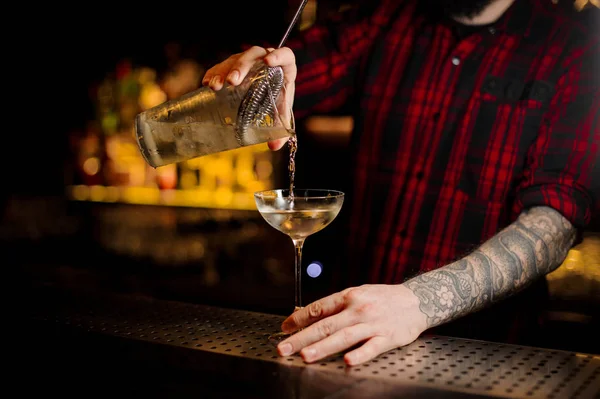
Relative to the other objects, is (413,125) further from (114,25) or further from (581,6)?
(114,25)

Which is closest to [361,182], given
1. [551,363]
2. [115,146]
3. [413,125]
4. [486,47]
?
[413,125]

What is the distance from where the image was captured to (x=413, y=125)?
7.48 ft

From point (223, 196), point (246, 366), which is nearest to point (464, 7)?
point (246, 366)

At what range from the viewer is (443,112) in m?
2.24

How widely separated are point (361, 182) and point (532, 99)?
0.61m

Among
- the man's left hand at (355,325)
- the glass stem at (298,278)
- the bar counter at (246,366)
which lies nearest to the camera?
the bar counter at (246,366)

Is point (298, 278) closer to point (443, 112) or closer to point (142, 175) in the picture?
point (443, 112)

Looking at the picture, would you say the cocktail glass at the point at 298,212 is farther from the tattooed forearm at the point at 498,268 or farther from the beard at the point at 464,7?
the beard at the point at 464,7

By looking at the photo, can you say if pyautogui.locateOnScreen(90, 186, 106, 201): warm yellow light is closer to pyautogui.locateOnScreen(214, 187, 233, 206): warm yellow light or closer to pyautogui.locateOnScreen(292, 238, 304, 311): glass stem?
pyautogui.locateOnScreen(214, 187, 233, 206): warm yellow light

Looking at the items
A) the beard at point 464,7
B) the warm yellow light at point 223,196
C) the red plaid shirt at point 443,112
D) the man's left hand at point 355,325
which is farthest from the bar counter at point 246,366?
the warm yellow light at point 223,196

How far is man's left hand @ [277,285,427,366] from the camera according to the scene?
1.25 metres

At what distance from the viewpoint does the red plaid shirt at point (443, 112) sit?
2113mm

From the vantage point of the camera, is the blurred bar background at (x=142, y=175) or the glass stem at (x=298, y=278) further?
the blurred bar background at (x=142, y=175)

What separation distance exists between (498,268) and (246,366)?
2.58ft
